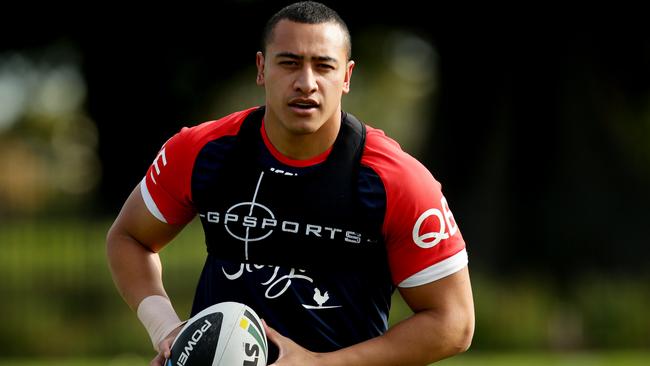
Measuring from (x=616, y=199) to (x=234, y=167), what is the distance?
17.7 metres

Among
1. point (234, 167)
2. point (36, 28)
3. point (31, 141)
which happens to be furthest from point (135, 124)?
point (234, 167)

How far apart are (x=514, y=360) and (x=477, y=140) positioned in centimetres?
836

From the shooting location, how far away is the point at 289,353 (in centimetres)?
457

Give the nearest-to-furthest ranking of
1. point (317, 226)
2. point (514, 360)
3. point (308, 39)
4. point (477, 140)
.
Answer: point (308, 39), point (317, 226), point (514, 360), point (477, 140)

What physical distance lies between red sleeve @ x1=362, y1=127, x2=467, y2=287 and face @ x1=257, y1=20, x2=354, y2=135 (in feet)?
1.11

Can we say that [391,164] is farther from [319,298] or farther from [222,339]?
[222,339]

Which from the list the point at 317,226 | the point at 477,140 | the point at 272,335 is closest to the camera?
the point at 272,335

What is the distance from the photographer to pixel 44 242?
1703cm

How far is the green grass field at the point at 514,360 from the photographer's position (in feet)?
46.0

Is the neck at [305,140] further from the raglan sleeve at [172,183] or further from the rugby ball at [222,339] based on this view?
the rugby ball at [222,339]

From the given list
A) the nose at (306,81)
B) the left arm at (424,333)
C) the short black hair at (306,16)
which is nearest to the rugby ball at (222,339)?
the left arm at (424,333)

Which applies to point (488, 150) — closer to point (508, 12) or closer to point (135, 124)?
point (508, 12)

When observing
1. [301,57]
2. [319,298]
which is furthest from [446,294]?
[301,57]

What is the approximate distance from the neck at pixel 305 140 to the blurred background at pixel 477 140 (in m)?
11.2
